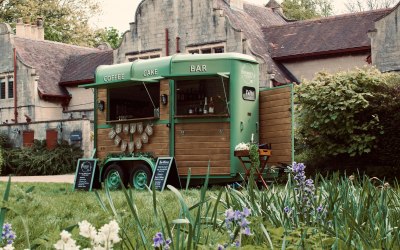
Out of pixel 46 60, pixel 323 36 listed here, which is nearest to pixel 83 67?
pixel 46 60

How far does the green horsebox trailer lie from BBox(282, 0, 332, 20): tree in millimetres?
38332

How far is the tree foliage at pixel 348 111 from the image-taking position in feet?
57.4

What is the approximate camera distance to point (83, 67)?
37781 mm

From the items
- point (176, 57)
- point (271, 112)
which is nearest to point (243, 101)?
point (271, 112)

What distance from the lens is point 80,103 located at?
3697 centimetres

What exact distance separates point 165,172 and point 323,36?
17.2m

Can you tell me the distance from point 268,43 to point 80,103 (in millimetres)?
11251

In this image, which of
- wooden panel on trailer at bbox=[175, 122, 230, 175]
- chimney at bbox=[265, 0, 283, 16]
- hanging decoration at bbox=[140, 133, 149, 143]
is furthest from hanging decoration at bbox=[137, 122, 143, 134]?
chimney at bbox=[265, 0, 283, 16]

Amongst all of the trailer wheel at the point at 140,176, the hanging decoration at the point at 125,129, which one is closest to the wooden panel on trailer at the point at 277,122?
the trailer wheel at the point at 140,176

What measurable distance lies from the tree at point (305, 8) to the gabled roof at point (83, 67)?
64.4ft

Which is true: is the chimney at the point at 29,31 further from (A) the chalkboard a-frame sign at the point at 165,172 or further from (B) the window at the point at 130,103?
(A) the chalkboard a-frame sign at the point at 165,172

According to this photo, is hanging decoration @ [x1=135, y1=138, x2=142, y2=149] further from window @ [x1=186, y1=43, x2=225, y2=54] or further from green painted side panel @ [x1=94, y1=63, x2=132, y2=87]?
window @ [x1=186, y1=43, x2=225, y2=54]

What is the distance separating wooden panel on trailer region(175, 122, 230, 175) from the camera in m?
14.7

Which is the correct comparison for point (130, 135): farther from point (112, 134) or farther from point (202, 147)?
point (202, 147)
